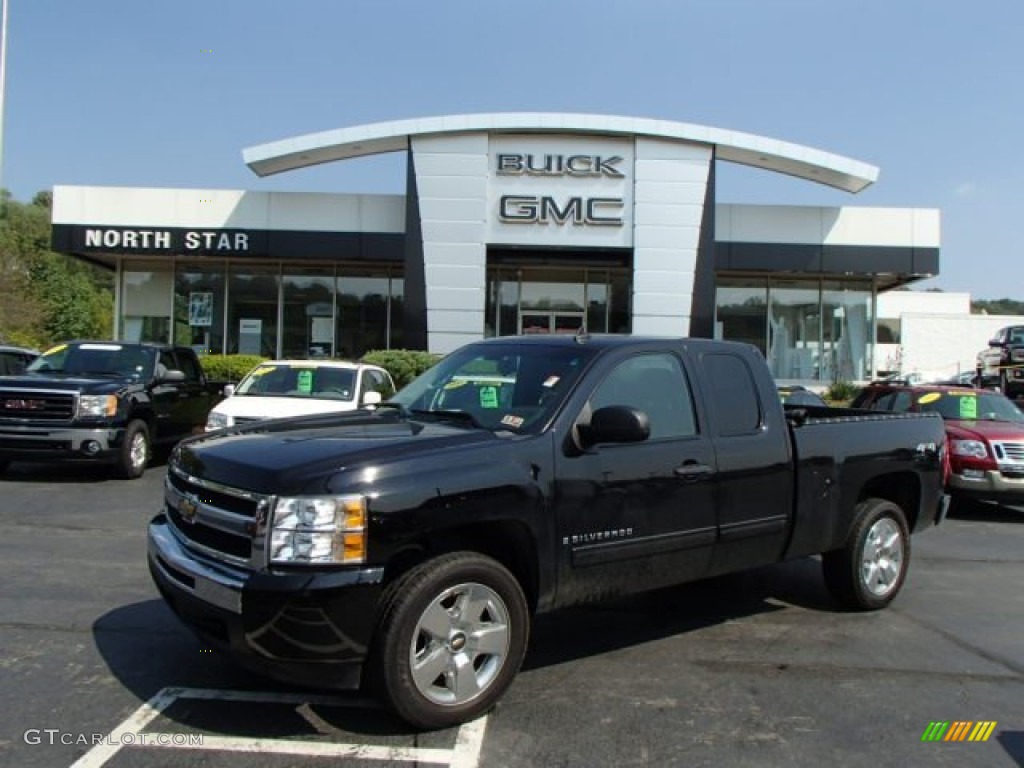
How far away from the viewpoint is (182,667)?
14.9 feet

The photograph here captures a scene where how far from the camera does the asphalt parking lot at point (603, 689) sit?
369 cm

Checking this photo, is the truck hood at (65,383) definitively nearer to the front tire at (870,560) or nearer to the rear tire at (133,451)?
the rear tire at (133,451)

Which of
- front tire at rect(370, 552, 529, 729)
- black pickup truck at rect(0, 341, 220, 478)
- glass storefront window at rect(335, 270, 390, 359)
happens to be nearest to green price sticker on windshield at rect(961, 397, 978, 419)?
front tire at rect(370, 552, 529, 729)

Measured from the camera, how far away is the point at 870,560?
6.11 meters

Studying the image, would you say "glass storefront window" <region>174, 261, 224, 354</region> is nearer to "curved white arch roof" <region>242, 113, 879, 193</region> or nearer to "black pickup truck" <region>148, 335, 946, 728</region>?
"curved white arch roof" <region>242, 113, 879, 193</region>

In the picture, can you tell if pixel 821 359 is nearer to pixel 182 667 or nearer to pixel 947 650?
pixel 947 650

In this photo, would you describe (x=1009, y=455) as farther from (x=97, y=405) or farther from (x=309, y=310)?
(x=309, y=310)

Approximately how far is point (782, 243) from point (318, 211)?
1190cm

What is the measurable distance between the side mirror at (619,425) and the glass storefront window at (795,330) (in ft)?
70.0

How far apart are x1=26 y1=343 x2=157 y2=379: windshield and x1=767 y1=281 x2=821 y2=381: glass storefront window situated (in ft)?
57.7

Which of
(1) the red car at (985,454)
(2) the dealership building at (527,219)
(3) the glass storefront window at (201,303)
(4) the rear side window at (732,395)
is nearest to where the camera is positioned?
(4) the rear side window at (732,395)

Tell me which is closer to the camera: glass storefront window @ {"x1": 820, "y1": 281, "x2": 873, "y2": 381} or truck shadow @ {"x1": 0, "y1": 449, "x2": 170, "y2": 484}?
truck shadow @ {"x1": 0, "y1": 449, "x2": 170, "y2": 484}

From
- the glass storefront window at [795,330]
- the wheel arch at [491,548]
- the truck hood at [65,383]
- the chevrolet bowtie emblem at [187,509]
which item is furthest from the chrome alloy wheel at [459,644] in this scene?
the glass storefront window at [795,330]

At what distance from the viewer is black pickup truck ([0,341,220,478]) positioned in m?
10.7
